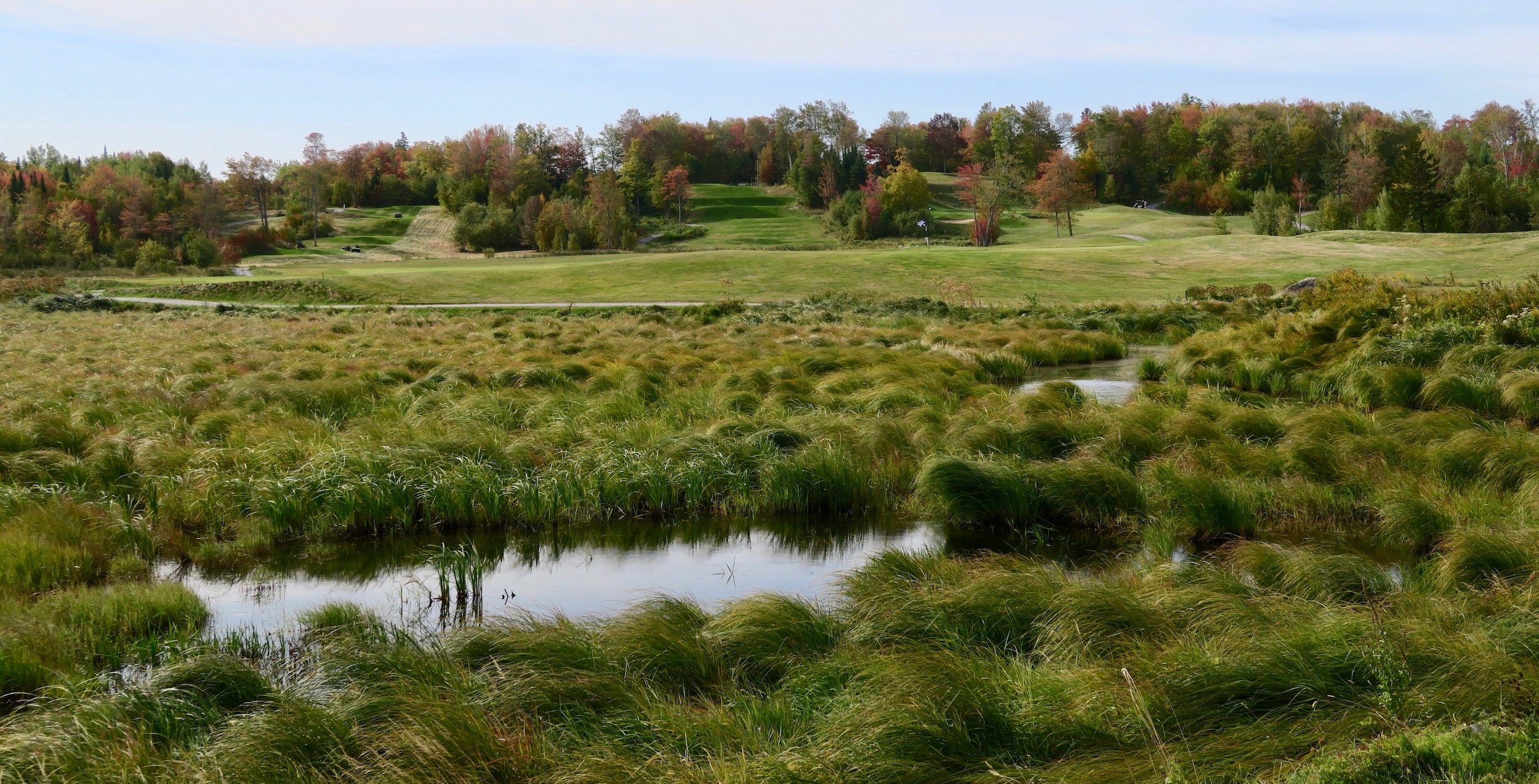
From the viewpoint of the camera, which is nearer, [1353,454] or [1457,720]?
[1457,720]

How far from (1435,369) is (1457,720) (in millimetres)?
11420

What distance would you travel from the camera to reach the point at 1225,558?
297 inches

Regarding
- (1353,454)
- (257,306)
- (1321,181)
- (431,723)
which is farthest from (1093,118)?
(431,723)

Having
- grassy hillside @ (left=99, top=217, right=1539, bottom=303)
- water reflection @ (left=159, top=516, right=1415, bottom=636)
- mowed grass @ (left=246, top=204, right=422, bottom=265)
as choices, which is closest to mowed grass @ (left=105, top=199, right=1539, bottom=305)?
grassy hillside @ (left=99, top=217, right=1539, bottom=303)

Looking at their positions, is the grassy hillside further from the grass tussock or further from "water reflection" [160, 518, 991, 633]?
"water reflection" [160, 518, 991, 633]

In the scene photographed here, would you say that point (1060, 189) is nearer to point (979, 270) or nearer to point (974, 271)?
point (979, 270)

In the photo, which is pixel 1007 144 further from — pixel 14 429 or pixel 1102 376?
pixel 14 429

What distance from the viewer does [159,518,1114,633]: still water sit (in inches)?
283

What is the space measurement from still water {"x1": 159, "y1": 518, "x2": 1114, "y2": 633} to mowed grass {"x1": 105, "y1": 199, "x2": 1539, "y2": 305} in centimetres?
2522

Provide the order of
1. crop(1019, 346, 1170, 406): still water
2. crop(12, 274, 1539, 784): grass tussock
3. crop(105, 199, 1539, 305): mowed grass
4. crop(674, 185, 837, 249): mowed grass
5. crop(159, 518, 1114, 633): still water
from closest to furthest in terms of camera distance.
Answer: crop(12, 274, 1539, 784): grass tussock, crop(159, 518, 1114, 633): still water, crop(1019, 346, 1170, 406): still water, crop(105, 199, 1539, 305): mowed grass, crop(674, 185, 837, 249): mowed grass

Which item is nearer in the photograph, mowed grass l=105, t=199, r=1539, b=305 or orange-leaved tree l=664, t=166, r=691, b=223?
mowed grass l=105, t=199, r=1539, b=305

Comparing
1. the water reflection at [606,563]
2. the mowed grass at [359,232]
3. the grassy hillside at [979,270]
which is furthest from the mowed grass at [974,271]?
the water reflection at [606,563]

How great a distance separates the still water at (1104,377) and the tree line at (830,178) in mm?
48137

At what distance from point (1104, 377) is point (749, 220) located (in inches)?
3097
